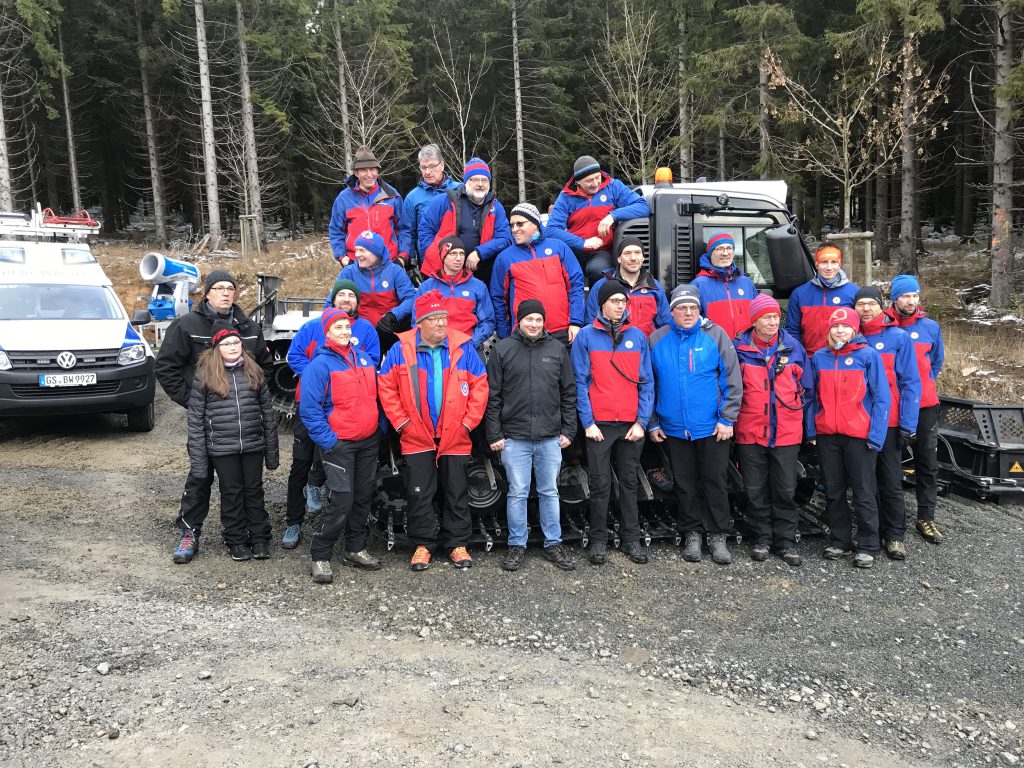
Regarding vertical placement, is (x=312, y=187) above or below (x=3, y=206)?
above

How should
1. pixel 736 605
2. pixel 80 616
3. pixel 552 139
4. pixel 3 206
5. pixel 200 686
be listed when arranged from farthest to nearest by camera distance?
1. pixel 552 139
2. pixel 3 206
3. pixel 736 605
4. pixel 80 616
5. pixel 200 686

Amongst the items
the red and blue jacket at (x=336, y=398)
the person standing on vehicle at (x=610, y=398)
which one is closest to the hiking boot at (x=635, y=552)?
the person standing on vehicle at (x=610, y=398)

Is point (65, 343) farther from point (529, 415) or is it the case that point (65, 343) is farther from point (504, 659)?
point (504, 659)

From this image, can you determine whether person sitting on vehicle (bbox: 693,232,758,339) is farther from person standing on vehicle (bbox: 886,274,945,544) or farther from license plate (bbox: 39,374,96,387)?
license plate (bbox: 39,374,96,387)

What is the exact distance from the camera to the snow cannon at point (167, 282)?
1312 centimetres

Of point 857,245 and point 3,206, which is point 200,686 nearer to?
point 3,206

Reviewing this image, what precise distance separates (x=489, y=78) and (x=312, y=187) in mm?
10306

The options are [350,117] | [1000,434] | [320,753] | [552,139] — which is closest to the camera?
[320,753]

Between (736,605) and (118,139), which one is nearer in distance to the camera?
(736,605)

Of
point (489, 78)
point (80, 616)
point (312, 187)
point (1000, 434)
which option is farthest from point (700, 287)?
point (312, 187)

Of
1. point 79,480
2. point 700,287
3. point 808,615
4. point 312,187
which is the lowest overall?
point 808,615

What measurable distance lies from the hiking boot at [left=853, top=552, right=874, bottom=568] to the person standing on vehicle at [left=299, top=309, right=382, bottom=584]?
3.40 m

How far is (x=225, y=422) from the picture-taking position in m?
4.97

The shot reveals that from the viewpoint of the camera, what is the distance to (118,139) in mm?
32219
